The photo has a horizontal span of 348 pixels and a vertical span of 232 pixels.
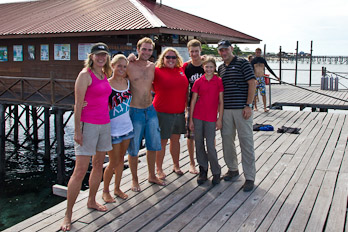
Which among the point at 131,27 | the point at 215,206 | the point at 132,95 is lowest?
the point at 215,206

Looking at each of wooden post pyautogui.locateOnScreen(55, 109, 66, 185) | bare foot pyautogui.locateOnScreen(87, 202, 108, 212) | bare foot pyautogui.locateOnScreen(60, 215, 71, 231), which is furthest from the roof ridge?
bare foot pyautogui.locateOnScreen(60, 215, 71, 231)

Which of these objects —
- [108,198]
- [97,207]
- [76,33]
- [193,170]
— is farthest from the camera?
[76,33]

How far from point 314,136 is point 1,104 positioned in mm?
10467

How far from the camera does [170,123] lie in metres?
5.20

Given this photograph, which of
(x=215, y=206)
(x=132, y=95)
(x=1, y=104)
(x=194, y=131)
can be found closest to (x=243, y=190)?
(x=215, y=206)

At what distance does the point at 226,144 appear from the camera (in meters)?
5.20

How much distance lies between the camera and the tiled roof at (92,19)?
38.0 ft

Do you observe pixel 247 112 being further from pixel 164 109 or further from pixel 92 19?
pixel 92 19

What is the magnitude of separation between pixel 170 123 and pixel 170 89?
1.61ft

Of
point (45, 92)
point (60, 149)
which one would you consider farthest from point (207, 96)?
point (45, 92)

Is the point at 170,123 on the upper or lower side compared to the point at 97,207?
upper

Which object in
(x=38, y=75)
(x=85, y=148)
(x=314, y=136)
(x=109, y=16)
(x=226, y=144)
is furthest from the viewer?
(x=38, y=75)

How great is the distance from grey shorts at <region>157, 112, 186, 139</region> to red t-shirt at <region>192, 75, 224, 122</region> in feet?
0.91

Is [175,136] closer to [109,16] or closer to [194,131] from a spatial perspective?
[194,131]
